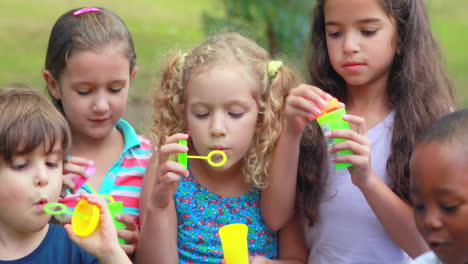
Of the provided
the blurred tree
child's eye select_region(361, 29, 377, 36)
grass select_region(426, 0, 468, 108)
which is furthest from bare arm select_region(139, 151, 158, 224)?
grass select_region(426, 0, 468, 108)

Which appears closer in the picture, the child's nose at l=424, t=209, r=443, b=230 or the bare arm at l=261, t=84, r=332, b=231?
the child's nose at l=424, t=209, r=443, b=230

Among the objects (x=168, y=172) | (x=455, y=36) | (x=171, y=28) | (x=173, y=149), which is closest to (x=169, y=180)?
(x=168, y=172)

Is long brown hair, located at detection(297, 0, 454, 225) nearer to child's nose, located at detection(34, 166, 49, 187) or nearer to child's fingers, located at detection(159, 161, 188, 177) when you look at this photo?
child's fingers, located at detection(159, 161, 188, 177)

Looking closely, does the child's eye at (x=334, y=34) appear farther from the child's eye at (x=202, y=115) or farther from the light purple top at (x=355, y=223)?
the child's eye at (x=202, y=115)

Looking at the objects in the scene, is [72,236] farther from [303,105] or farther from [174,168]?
[303,105]

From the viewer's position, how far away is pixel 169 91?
355cm

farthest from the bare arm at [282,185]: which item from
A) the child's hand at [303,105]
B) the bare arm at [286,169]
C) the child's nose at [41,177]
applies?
the child's nose at [41,177]

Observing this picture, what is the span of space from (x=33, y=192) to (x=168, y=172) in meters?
0.59

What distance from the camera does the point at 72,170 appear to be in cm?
334

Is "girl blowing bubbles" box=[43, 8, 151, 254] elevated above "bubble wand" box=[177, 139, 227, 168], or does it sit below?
above

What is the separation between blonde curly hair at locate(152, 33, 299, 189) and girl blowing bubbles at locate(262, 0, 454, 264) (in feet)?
0.31

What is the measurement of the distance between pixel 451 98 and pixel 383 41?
0.55 meters

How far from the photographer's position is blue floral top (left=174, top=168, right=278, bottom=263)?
11.3ft

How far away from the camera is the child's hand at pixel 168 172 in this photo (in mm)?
3082
